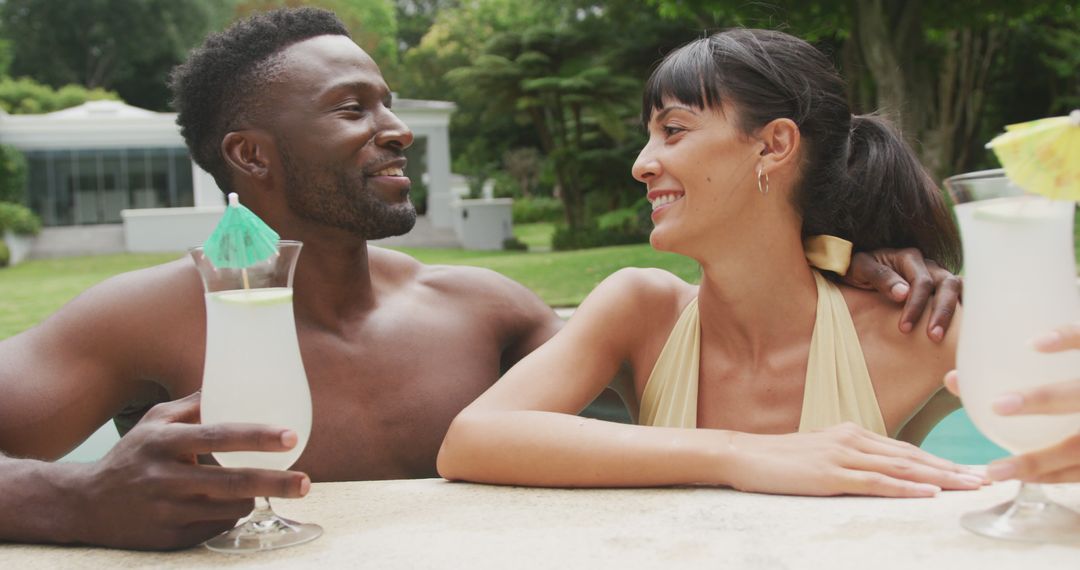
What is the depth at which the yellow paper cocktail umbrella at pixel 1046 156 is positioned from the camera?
3.97 ft

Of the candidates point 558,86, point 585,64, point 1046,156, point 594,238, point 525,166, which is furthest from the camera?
point 525,166

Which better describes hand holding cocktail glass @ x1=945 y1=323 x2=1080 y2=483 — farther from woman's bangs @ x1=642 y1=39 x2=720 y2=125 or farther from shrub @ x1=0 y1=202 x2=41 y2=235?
shrub @ x1=0 y1=202 x2=41 y2=235

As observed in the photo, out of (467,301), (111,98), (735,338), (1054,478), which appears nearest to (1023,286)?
(1054,478)

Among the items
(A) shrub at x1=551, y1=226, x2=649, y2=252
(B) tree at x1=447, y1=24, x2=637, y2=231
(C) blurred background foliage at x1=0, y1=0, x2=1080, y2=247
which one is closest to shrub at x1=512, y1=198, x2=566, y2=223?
(C) blurred background foliage at x1=0, y1=0, x2=1080, y2=247

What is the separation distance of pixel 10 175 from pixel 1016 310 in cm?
2815

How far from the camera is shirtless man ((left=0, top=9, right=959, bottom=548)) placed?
89.7 inches

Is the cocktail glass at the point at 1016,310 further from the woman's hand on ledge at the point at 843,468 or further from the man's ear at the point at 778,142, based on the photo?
the man's ear at the point at 778,142

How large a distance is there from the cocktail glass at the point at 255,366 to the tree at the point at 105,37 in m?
40.1

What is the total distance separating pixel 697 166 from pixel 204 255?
3.72ft

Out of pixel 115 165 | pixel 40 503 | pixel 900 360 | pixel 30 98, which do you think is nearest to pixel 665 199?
pixel 900 360

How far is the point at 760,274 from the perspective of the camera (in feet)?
7.85

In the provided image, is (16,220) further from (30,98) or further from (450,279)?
(450,279)

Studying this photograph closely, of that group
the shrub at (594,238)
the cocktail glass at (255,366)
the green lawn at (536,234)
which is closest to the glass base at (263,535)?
the cocktail glass at (255,366)

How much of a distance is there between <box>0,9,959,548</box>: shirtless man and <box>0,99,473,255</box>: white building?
22.0m
